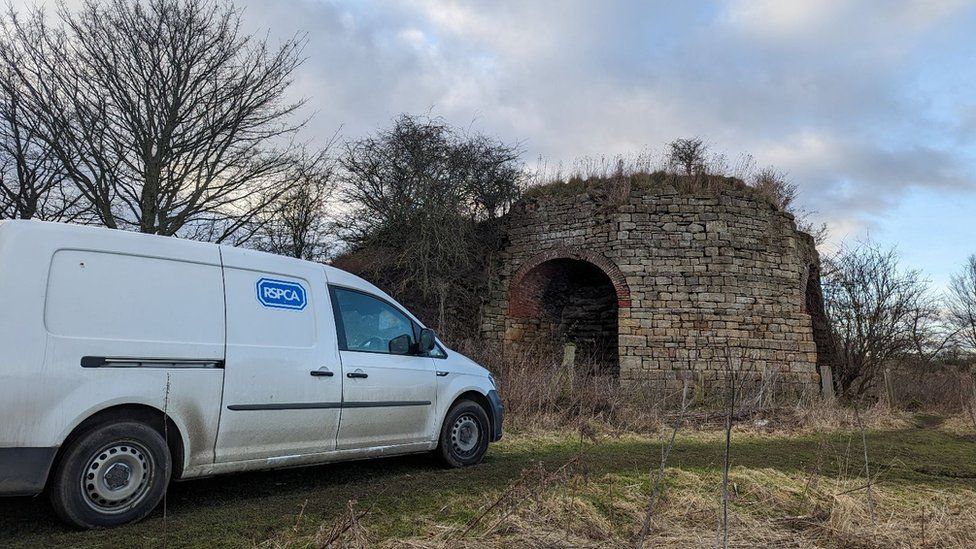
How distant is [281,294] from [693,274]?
1019 centimetres

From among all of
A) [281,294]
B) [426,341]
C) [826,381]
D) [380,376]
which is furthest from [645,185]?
[281,294]

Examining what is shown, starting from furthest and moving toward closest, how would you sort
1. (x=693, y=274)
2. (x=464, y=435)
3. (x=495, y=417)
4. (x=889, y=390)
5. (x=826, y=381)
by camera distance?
(x=889, y=390), (x=693, y=274), (x=826, y=381), (x=495, y=417), (x=464, y=435)

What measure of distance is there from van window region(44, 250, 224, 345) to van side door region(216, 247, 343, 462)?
16 centimetres

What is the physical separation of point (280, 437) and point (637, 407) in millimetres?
6167

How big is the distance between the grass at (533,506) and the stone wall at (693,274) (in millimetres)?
6538

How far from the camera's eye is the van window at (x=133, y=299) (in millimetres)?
3418

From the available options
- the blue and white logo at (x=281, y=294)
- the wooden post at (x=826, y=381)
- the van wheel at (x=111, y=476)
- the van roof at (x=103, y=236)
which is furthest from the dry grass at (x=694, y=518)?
the wooden post at (x=826, y=381)

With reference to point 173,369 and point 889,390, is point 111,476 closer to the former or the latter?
point 173,369

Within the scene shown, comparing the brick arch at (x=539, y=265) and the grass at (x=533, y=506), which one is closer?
the grass at (x=533, y=506)

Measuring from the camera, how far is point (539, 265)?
14.3m

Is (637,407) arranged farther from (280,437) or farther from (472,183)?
(472,183)

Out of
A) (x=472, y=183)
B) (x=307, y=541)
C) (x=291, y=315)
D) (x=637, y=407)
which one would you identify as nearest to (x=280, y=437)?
(x=291, y=315)

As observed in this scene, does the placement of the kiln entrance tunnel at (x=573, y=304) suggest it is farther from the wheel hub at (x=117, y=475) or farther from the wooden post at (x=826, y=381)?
the wheel hub at (x=117, y=475)

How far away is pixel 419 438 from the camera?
521 cm
